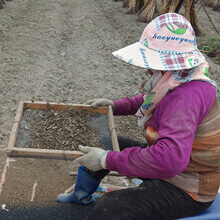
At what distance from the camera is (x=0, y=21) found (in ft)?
→ 20.0

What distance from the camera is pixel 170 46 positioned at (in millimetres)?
1438

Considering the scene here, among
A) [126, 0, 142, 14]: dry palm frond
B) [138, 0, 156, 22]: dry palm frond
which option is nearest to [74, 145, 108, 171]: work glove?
[138, 0, 156, 22]: dry palm frond

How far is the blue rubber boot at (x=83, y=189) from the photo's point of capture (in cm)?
188

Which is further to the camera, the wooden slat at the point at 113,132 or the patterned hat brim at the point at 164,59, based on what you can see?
the wooden slat at the point at 113,132

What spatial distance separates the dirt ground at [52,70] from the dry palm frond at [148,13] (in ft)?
0.87

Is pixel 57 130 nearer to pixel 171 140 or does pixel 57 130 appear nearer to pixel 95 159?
pixel 95 159

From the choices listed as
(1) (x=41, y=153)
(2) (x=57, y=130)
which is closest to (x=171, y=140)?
(1) (x=41, y=153)

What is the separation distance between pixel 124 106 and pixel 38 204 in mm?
1122

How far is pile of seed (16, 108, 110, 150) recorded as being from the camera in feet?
6.40

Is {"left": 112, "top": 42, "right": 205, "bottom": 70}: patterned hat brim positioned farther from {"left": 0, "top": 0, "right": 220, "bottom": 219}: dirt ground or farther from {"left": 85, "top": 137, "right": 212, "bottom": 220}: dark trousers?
{"left": 0, "top": 0, "right": 220, "bottom": 219}: dirt ground

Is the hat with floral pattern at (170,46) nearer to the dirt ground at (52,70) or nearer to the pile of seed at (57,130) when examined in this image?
the pile of seed at (57,130)

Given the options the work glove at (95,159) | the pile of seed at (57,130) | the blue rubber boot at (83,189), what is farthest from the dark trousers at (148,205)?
the pile of seed at (57,130)

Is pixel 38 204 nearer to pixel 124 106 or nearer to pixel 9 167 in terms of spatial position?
pixel 9 167

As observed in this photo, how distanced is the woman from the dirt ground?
888mm
